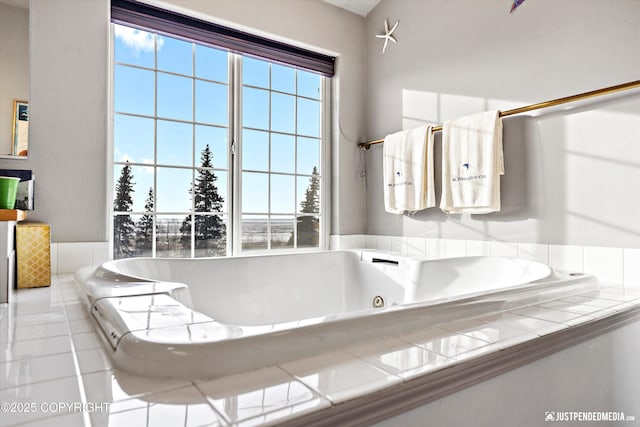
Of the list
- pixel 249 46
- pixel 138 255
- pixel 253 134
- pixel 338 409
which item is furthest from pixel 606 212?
pixel 138 255

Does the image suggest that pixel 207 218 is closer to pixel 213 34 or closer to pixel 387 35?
pixel 213 34

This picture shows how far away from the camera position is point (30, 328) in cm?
92

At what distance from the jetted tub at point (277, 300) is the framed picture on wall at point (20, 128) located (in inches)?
30.2

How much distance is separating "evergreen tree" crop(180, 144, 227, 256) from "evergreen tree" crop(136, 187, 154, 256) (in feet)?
0.66

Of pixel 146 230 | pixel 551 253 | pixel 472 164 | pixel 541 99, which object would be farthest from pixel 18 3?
pixel 551 253

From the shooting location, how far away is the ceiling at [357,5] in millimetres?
2909

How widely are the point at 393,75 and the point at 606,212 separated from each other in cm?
171

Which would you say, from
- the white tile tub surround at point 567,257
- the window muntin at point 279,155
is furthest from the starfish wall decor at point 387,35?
the white tile tub surround at point 567,257

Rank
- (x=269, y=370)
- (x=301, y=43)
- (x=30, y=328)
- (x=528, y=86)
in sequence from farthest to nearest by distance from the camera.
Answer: (x=301, y=43) → (x=528, y=86) → (x=30, y=328) → (x=269, y=370)

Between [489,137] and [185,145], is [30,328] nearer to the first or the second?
[185,145]

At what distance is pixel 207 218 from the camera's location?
96.8 inches

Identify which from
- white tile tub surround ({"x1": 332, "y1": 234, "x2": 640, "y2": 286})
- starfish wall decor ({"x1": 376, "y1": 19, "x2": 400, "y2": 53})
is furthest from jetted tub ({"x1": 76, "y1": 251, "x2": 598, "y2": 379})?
starfish wall decor ({"x1": 376, "y1": 19, "x2": 400, "y2": 53})

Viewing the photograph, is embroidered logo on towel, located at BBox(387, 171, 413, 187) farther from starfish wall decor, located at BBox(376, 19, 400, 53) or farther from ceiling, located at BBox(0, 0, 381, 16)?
ceiling, located at BBox(0, 0, 381, 16)

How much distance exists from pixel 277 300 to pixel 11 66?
178cm
